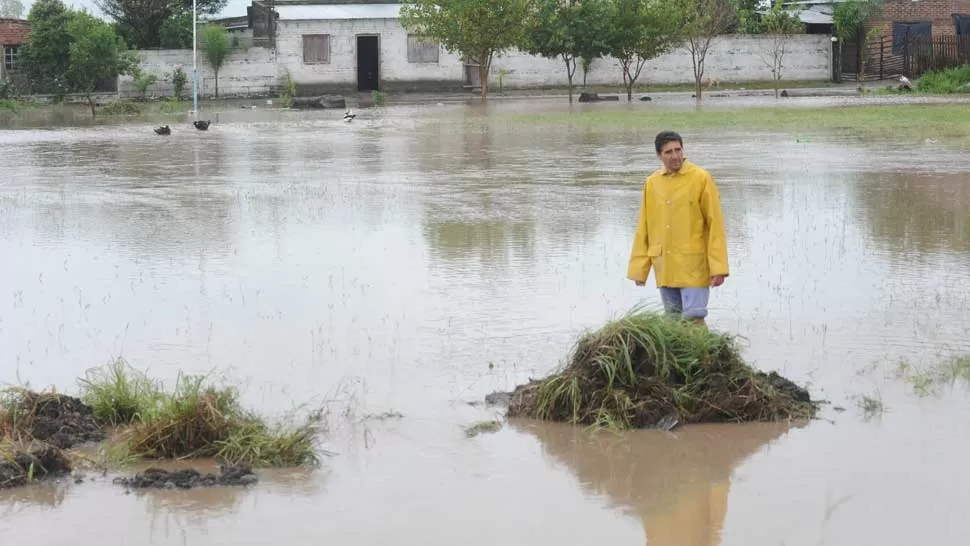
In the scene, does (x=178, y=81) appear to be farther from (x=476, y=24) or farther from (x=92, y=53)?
(x=476, y=24)

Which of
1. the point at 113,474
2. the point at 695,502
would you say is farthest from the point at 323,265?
the point at 695,502

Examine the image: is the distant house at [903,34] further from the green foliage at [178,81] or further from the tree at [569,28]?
the green foliage at [178,81]

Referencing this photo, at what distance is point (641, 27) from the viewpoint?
1802 inches

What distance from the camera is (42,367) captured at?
8430 millimetres

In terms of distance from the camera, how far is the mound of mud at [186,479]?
A: 621 centimetres

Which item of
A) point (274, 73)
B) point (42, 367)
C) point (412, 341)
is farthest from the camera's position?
point (274, 73)

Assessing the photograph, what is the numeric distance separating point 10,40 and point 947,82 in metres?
33.9

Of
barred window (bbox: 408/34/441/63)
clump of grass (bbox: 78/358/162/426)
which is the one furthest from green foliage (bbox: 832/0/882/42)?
clump of grass (bbox: 78/358/162/426)

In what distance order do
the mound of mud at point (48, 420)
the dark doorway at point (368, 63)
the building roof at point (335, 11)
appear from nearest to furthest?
the mound of mud at point (48, 420) → the dark doorway at point (368, 63) → the building roof at point (335, 11)

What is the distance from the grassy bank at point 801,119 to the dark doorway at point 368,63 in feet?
58.5

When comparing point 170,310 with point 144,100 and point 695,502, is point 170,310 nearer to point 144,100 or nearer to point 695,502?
point 695,502

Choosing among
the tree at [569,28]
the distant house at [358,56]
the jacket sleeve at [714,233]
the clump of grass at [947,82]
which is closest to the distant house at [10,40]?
the distant house at [358,56]

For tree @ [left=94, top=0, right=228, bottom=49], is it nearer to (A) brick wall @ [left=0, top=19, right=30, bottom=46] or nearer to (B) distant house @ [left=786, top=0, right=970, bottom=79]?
(A) brick wall @ [left=0, top=19, right=30, bottom=46]

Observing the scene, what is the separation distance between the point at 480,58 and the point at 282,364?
122ft
